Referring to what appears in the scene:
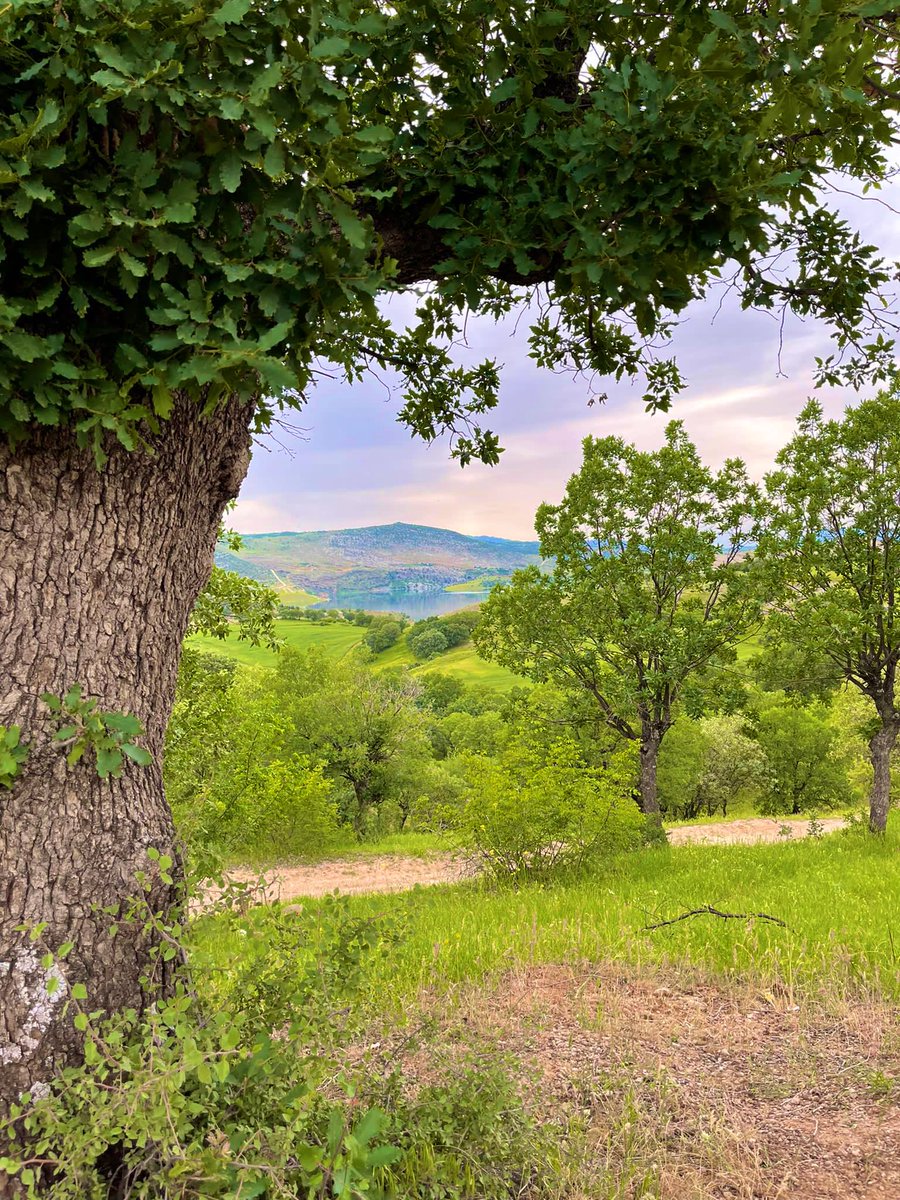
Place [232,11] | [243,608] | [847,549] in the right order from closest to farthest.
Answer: [232,11], [243,608], [847,549]

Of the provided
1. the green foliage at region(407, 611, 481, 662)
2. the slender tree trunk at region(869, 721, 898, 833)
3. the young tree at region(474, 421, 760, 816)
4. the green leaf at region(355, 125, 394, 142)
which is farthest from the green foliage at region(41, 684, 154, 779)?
the green foliage at region(407, 611, 481, 662)

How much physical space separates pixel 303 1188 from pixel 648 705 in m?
13.8

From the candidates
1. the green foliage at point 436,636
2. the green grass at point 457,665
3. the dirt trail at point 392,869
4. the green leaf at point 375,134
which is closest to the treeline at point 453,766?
the dirt trail at point 392,869

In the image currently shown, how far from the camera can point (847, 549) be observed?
14.0 metres

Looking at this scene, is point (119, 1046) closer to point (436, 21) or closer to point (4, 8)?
point (4, 8)

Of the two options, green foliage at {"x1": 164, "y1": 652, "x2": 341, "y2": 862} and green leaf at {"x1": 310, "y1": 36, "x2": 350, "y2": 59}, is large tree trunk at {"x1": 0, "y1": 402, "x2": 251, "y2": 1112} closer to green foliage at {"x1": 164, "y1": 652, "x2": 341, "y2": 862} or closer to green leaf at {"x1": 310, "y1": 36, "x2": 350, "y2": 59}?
green foliage at {"x1": 164, "y1": 652, "x2": 341, "y2": 862}

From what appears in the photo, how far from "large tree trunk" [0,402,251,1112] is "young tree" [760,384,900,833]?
43.8 ft

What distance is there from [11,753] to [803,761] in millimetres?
41412

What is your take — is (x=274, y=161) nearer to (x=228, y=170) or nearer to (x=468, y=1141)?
(x=228, y=170)

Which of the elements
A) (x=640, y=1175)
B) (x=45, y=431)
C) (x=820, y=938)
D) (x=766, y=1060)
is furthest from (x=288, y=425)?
(x=820, y=938)

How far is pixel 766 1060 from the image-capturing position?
12.5 feet

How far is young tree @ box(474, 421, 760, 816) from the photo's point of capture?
580 inches

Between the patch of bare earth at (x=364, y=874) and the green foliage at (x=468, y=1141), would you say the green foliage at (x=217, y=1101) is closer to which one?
the green foliage at (x=468, y=1141)

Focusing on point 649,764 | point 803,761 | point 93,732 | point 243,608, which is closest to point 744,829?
point 649,764
